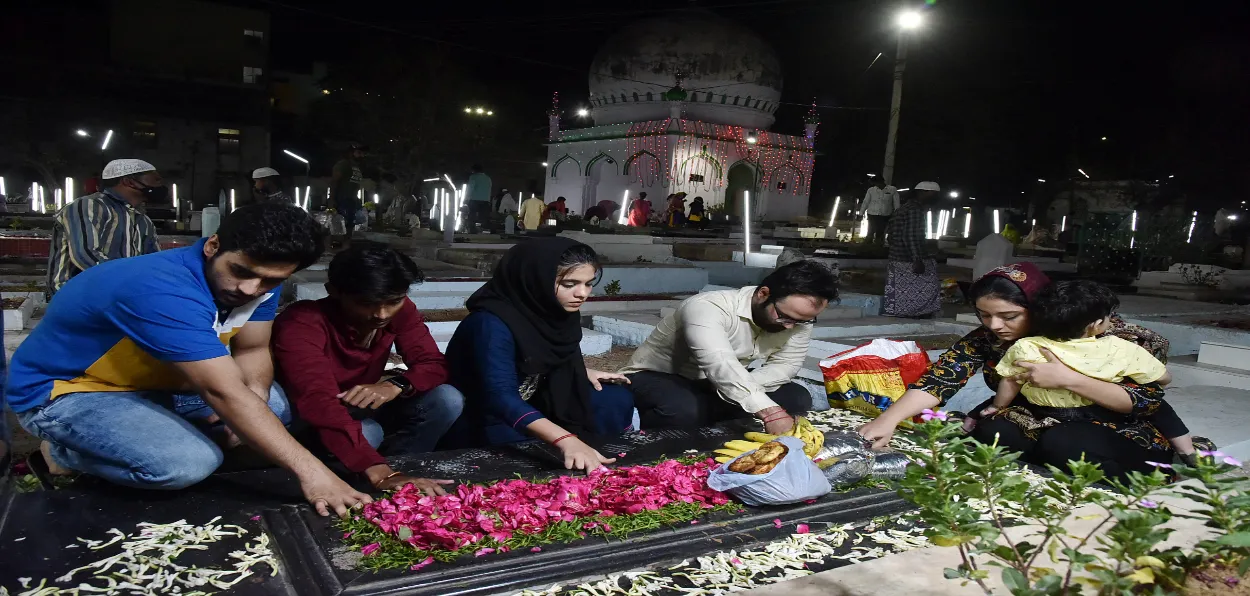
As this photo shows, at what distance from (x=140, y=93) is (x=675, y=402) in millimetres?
27926

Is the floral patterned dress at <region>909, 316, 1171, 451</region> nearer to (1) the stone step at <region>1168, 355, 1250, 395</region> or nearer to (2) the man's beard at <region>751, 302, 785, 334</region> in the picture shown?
(2) the man's beard at <region>751, 302, 785, 334</region>

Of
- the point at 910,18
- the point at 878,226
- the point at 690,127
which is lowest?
the point at 878,226

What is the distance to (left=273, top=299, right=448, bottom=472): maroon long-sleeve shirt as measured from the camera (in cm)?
295

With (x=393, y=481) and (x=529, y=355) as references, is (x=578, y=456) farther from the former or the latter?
(x=393, y=481)

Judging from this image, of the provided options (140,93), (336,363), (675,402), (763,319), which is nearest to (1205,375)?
(763,319)

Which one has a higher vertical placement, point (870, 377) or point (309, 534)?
point (870, 377)

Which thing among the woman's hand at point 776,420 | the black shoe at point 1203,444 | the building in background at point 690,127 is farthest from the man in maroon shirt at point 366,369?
the building in background at point 690,127

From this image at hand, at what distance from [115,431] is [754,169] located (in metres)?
23.0

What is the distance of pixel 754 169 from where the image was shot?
24500mm

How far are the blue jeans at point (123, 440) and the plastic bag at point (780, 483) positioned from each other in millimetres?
1867

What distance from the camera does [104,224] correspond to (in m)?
5.02

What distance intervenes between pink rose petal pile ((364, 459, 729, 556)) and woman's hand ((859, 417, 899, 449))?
954 millimetres

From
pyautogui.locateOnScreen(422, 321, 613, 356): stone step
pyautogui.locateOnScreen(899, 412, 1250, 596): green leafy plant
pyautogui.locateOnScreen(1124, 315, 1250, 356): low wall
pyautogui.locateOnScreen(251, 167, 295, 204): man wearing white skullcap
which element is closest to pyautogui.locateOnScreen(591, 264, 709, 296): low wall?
pyautogui.locateOnScreen(422, 321, 613, 356): stone step

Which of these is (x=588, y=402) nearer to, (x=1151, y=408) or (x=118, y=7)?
(x=1151, y=408)
